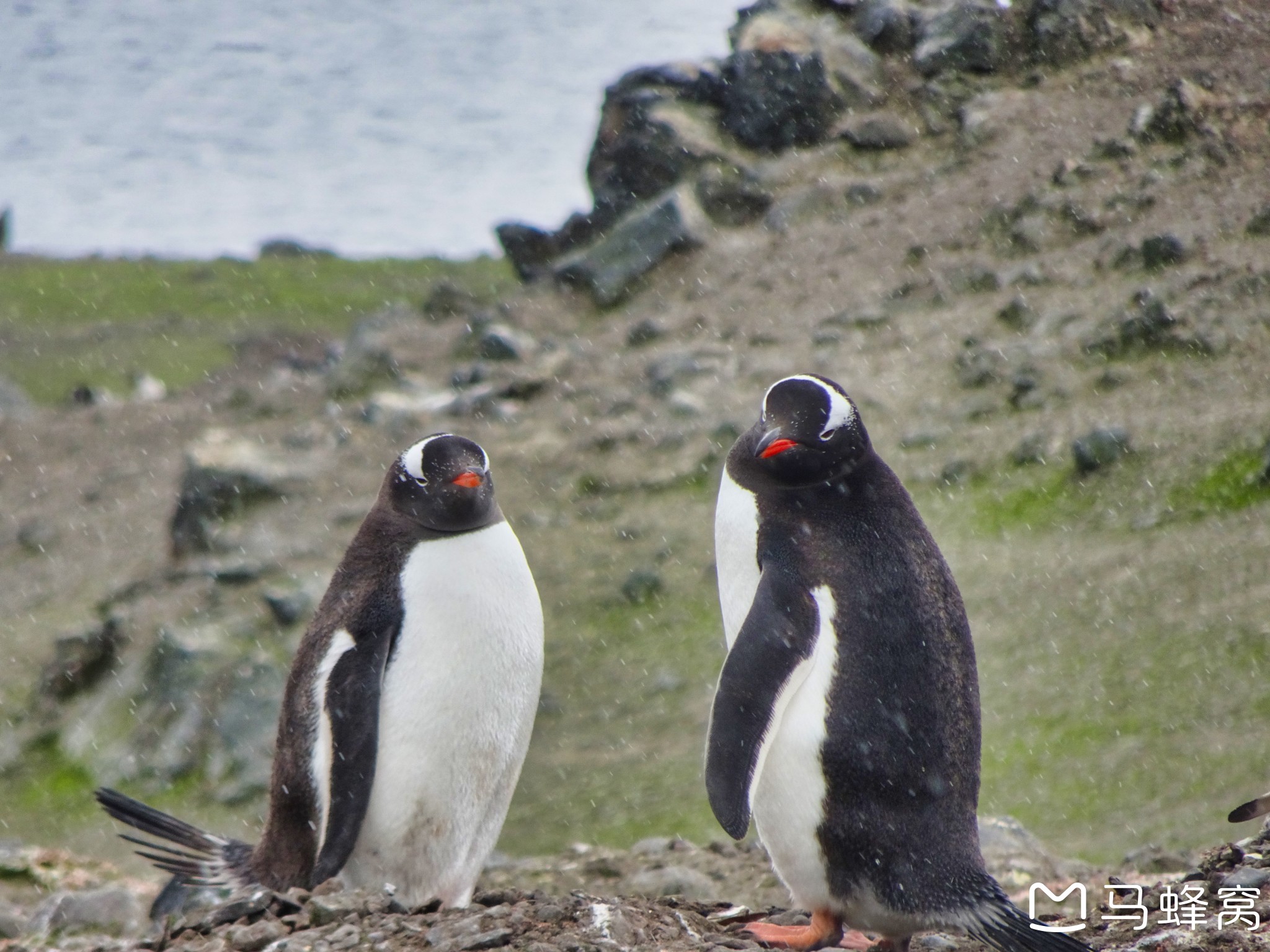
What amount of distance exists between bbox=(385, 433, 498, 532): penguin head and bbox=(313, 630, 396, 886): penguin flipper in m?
0.36

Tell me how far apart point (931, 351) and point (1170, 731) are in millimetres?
5033

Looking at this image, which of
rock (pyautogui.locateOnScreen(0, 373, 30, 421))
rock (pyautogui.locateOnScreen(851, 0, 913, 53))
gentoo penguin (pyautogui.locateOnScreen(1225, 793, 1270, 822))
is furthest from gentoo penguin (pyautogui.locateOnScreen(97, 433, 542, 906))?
rock (pyautogui.locateOnScreen(0, 373, 30, 421))

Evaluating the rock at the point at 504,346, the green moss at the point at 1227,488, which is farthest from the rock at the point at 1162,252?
the rock at the point at 504,346

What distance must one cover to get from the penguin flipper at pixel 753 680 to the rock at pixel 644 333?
9.99 metres

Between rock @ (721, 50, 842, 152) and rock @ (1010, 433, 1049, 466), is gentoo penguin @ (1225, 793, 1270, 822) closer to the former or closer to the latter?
rock @ (1010, 433, 1049, 466)

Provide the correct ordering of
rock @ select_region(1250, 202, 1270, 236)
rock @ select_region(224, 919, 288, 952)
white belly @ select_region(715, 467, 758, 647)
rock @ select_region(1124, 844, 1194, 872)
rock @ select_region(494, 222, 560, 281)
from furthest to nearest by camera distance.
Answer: rock @ select_region(494, 222, 560, 281), rock @ select_region(1250, 202, 1270, 236), rock @ select_region(1124, 844, 1194, 872), white belly @ select_region(715, 467, 758, 647), rock @ select_region(224, 919, 288, 952)

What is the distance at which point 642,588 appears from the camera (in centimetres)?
902

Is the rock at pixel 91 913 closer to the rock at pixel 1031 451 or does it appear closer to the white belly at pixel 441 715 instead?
the white belly at pixel 441 715

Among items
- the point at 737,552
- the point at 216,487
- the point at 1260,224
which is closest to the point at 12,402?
the point at 216,487

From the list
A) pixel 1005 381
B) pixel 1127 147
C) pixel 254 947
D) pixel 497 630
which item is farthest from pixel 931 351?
pixel 254 947

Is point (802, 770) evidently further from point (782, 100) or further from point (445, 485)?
point (782, 100)

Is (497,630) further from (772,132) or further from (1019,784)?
(772,132)

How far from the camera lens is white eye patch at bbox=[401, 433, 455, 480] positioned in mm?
3930

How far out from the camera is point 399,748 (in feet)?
12.6
